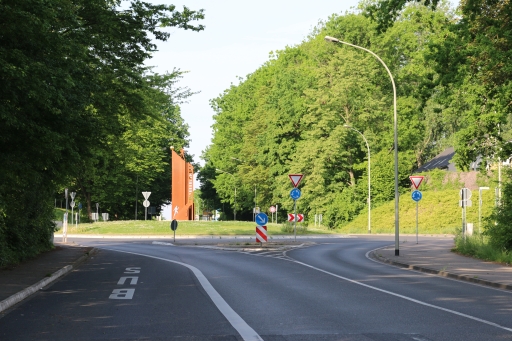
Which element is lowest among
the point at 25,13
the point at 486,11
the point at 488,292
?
the point at 488,292

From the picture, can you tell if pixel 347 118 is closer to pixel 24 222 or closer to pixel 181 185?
pixel 181 185

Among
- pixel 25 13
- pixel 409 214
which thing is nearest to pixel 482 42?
pixel 25 13

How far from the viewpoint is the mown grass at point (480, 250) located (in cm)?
2428

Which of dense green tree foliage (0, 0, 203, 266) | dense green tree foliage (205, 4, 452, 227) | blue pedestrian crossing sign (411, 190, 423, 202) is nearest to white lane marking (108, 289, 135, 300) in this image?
dense green tree foliage (0, 0, 203, 266)

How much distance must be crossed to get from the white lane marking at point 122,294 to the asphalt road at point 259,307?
18mm

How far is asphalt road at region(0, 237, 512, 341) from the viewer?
9.68 metres

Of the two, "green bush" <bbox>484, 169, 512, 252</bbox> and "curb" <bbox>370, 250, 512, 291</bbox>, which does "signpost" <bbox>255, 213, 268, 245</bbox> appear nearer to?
"curb" <bbox>370, 250, 512, 291</bbox>

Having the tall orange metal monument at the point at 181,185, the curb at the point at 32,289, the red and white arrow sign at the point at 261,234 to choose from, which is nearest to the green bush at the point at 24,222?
the curb at the point at 32,289

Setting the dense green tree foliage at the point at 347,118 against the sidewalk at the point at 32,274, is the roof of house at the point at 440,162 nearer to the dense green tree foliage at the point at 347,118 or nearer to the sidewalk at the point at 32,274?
the dense green tree foliage at the point at 347,118

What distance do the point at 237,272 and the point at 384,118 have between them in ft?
171

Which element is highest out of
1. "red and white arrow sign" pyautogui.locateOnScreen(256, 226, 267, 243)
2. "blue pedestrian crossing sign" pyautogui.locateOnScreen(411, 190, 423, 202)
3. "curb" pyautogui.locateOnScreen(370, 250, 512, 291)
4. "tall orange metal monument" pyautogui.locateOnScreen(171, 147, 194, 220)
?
"tall orange metal monument" pyautogui.locateOnScreen(171, 147, 194, 220)

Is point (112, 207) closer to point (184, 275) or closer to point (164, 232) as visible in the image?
point (164, 232)

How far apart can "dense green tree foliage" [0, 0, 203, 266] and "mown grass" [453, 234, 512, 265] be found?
12.0 m

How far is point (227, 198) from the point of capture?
101m
